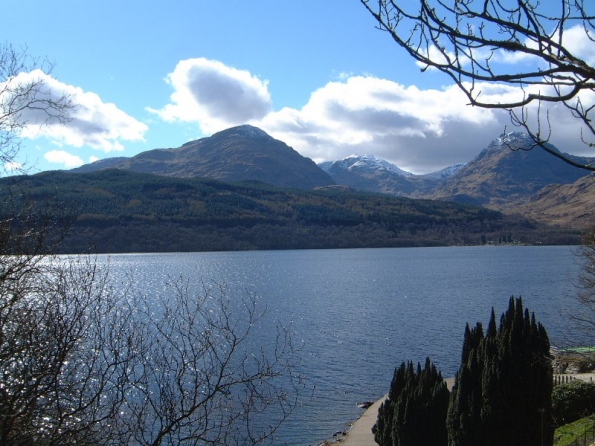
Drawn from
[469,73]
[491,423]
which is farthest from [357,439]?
[469,73]

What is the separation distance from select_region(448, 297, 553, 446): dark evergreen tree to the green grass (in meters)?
2.67

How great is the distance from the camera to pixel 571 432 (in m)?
18.5

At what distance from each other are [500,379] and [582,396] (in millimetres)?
9315

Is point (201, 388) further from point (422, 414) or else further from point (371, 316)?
point (371, 316)

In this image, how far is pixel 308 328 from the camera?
176 ft

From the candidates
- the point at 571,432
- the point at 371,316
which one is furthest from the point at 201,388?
the point at 371,316

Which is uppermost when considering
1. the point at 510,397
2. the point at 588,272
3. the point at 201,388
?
the point at 588,272

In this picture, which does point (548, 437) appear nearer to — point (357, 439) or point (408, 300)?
point (357, 439)

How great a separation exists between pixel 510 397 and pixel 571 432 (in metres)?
4.91

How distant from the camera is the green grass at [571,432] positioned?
17.7 meters

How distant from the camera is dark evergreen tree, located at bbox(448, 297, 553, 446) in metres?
15.2

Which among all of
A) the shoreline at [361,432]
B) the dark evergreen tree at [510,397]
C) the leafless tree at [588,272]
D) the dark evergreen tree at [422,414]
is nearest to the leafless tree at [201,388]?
the shoreline at [361,432]

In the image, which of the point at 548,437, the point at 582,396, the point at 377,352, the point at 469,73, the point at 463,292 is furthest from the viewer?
the point at 463,292

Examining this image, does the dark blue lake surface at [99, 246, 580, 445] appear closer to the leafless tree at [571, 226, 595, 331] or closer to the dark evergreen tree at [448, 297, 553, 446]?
the leafless tree at [571, 226, 595, 331]
